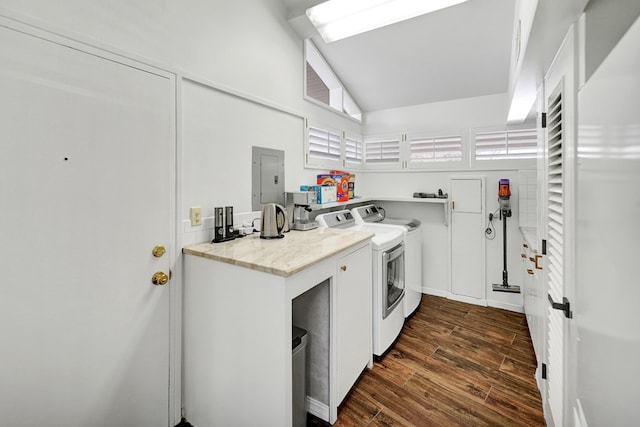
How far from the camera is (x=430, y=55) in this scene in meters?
2.76

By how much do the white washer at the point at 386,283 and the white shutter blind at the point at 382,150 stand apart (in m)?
1.25

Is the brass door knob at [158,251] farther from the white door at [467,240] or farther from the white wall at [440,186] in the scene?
the white door at [467,240]

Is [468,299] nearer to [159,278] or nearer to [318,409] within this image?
[318,409]

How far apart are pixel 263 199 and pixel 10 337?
151 centimetres

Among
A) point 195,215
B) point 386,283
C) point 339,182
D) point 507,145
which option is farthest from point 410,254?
point 195,215

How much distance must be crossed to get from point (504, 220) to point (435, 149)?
1.09 m

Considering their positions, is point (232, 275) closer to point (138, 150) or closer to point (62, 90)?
point (138, 150)

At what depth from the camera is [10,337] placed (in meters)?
1.12

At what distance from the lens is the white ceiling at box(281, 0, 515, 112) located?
92.7 inches

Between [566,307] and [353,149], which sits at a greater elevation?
[353,149]

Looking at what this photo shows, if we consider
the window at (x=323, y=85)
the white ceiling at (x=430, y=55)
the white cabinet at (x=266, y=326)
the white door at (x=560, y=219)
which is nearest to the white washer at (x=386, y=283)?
the white cabinet at (x=266, y=326)

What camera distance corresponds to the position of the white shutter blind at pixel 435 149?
337 centimetres

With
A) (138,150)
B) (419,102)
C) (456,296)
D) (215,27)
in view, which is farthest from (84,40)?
(456,296)

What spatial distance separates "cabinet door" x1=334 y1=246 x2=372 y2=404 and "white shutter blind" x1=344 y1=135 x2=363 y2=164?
175 cm
